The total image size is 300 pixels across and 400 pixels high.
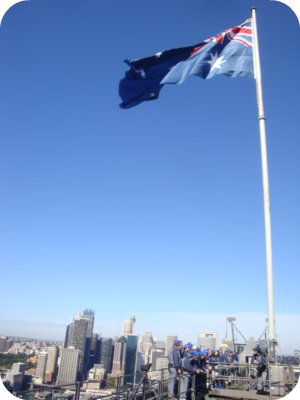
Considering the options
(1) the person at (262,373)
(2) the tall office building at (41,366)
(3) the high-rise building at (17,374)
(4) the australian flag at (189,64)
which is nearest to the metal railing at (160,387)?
(1) the person at (262,373)

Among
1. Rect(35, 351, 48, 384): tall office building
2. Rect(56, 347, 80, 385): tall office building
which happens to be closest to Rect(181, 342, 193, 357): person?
Rect(35, 351, 48, 384): tall office building

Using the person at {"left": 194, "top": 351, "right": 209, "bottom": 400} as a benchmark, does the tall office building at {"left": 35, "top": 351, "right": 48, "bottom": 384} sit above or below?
below

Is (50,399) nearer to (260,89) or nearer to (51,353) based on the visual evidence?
(260,89)

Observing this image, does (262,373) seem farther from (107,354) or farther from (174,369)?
(107,354)

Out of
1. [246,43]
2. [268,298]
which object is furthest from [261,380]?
[246,43]

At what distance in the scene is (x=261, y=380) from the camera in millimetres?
10297

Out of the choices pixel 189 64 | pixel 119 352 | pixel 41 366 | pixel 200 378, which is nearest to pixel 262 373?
pixel 200 378

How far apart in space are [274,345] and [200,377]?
11.7 feet

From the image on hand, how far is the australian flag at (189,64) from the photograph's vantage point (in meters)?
10.9

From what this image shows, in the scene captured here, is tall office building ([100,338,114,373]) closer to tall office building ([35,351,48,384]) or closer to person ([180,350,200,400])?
tall office building ([35,351,48,384])

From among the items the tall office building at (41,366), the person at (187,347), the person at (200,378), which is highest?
the person at (187,347)

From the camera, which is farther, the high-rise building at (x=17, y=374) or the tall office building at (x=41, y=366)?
the tall office building at (x=41, y=366)

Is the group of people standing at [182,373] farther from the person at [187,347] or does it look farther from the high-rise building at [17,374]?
the high-rise building at [17,374]

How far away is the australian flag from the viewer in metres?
10.9
